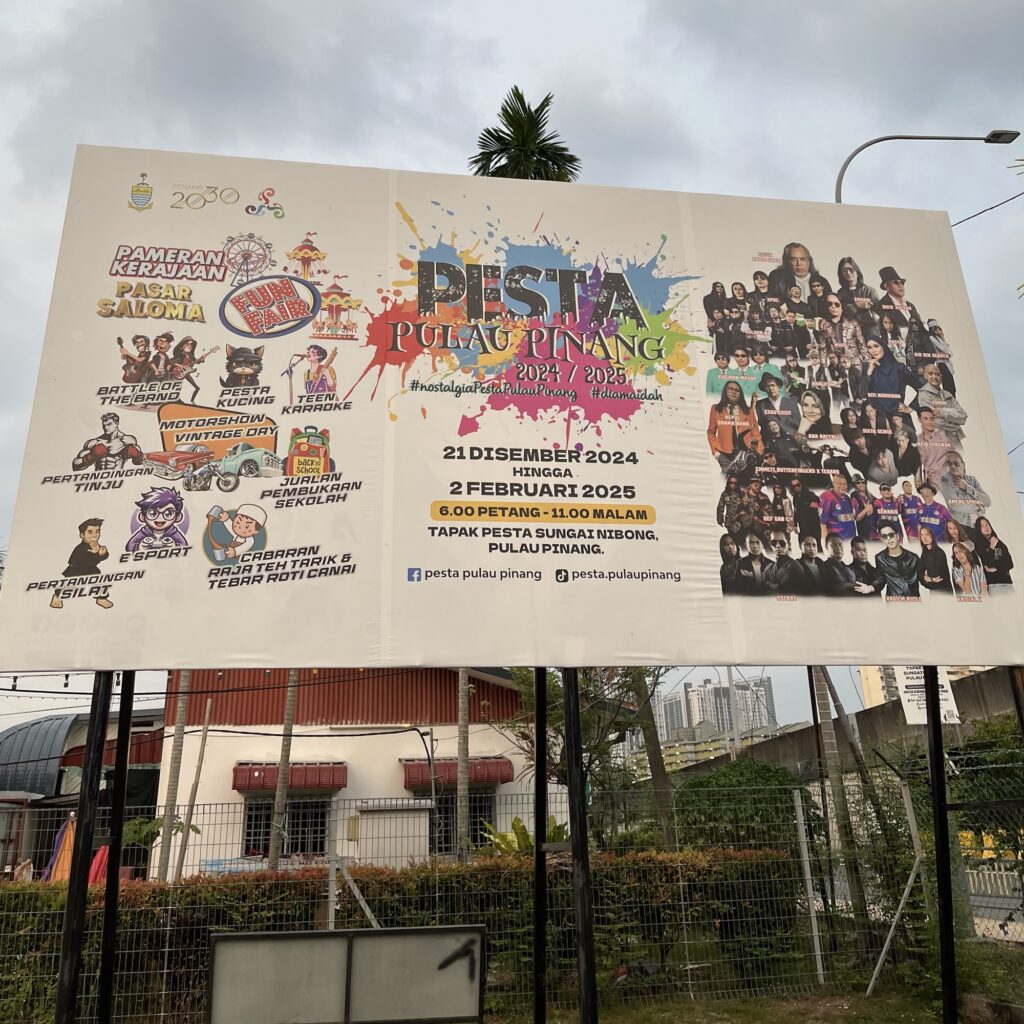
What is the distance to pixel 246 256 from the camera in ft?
18.2

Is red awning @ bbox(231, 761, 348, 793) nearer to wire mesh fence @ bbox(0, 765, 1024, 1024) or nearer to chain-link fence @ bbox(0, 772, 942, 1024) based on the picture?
wire mesh fence @ bbox(0, 765, 1024, 1024)

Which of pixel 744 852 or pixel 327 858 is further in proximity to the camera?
pixel 744 852

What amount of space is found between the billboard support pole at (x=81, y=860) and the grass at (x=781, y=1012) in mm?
3735

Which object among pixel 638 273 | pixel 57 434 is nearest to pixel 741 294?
pixel 638 273

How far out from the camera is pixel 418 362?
5453 mm

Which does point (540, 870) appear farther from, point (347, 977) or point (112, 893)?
point (112, 893)

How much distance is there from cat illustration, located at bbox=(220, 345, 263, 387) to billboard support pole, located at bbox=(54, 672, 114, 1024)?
176cm

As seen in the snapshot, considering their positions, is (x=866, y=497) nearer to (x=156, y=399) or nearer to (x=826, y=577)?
(x=826, y=577)

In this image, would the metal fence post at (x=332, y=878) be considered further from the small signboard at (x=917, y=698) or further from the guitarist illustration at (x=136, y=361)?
the small signboard at (x=917, y=698)

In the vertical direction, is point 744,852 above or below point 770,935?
above

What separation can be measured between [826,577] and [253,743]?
47.4 feet

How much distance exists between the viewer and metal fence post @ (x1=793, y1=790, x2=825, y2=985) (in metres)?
7.58

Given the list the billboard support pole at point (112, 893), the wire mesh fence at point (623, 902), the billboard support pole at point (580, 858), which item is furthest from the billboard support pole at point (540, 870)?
the billboard support pole at point (112, 893)

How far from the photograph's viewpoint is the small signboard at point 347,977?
14.9ft
